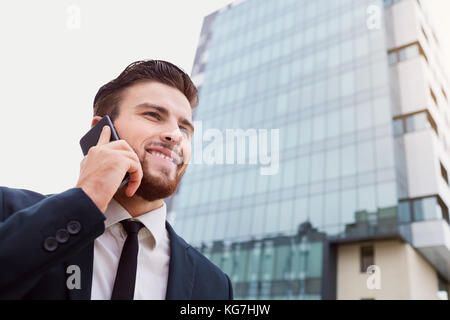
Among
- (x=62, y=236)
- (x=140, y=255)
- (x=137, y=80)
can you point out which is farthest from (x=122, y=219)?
(x=137, y=80)

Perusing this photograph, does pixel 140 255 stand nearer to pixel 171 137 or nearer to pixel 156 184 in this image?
pixel 156 184

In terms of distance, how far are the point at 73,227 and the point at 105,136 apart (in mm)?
534

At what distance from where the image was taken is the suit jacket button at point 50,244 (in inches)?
50.5

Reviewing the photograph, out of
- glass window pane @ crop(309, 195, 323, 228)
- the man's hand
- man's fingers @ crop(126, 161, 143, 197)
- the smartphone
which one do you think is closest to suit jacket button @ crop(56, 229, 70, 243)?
the man's hand

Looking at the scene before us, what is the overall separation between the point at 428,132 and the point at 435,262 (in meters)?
9.74

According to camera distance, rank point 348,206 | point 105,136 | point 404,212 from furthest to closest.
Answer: point 348,206
point 404,212
point 105,136

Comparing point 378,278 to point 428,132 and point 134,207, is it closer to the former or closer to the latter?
point 428,132

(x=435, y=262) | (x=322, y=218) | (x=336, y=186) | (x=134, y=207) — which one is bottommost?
(x=134, y=207)

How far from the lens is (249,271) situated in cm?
3331

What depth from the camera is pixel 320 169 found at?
32.9m

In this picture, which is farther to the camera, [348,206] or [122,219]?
[348,206]
